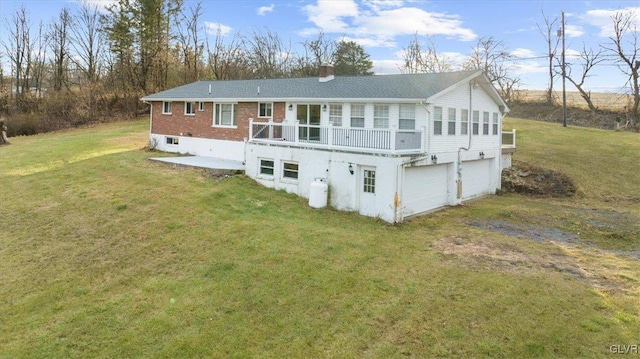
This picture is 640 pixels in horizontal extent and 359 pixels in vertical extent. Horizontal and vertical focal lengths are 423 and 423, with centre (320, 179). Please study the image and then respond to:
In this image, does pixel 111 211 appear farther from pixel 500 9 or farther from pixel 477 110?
pixel 500 9

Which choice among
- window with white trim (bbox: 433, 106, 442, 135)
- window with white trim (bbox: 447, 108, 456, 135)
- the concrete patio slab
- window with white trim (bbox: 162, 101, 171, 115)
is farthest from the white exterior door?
window with white trim (bbox: 162, 101, 171, 115)

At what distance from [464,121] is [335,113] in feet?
18.8

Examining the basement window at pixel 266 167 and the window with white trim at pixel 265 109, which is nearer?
the basement window at pixel 266 167

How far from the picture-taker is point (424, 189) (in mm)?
16531

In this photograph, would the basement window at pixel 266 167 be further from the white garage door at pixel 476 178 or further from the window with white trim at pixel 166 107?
the window with white trim at pixel 166 107

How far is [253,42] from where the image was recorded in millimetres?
51281

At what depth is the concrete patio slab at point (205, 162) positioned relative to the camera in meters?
19.5

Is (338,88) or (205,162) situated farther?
(205,162)

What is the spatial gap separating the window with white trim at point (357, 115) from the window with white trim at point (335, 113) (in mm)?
679

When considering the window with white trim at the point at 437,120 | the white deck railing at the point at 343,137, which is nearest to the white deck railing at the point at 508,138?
the window with white trim at the point at 437,120

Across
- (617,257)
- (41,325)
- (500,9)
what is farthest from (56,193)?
(500,9)

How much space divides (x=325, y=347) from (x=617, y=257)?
9.14 m

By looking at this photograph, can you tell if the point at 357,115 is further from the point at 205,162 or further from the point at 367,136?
the point at 205,162

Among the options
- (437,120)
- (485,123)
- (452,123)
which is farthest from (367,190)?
(485,123)
